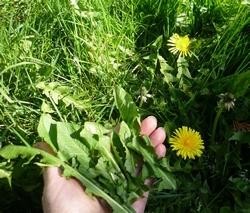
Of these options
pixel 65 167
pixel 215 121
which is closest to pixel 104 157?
pixel 65 167

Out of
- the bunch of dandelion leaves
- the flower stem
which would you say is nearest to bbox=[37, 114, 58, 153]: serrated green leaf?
the bunch of dandelion leaves

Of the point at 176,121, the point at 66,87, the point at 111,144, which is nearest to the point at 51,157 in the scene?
the point at 111,144

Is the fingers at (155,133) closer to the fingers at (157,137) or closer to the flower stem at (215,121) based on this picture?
the fingers at (157,137)

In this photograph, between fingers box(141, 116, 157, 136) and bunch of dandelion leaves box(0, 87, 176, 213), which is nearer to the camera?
bunch of dandelion leaves box(0, 87, 176, 213)

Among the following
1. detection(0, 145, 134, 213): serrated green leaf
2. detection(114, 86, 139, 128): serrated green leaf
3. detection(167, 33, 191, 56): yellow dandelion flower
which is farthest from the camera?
detection(167, 33, 191, 56): yellow dandelion flower

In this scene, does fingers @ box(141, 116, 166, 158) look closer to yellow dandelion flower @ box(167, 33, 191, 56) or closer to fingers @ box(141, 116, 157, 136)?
fingers @ box(141, 116, 157, 136)

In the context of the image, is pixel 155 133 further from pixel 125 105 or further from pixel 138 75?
pixel 138 75
